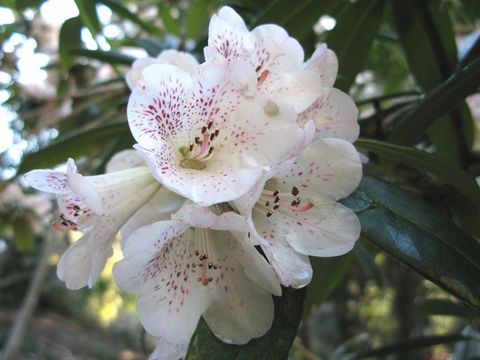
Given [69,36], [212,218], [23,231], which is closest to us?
[212,218]

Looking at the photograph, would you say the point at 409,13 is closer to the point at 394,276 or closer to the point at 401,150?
the point at 401,150

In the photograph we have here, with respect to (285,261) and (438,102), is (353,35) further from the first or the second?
(285,261)

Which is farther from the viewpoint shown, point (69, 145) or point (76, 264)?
point (69, 145)

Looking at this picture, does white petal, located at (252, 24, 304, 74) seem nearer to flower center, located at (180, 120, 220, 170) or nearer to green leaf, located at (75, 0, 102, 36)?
flower center, located at (180, 120, 220, 170)

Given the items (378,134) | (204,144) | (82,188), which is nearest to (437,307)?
(378,134)

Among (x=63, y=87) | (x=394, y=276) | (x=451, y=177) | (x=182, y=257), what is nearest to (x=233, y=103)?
(x=182, y=257)

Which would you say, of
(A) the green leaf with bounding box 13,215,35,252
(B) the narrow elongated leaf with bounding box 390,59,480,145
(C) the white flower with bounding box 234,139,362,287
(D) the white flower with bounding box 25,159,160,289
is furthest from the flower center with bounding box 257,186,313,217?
(A) the green leaf with bounding box 13,215,35,252

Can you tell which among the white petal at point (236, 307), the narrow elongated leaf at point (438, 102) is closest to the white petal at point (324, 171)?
the white petal at point (236, 307)
